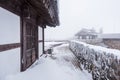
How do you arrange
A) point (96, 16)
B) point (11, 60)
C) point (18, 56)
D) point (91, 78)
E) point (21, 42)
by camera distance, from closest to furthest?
1. point (11, 60)
2. point (18, 56)
3. point (21, 42)
4. point (91, 78)
5. point (96, 16)

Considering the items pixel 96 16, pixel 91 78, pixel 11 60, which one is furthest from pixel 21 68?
pixel 96 16

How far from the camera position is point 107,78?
4.69m

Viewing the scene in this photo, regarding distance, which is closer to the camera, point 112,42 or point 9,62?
point 9,62

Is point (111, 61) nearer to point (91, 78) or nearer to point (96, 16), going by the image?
point (91, 78)

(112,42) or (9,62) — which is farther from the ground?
(9,62)

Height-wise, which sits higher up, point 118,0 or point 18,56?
point 118,0

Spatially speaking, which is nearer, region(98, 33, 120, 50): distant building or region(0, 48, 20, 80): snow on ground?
region(0, 48, 20, 80): snow on ground

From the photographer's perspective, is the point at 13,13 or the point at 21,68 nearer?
the point at 13,13

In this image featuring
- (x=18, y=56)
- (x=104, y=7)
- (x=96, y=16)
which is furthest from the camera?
(x=96, y=16)

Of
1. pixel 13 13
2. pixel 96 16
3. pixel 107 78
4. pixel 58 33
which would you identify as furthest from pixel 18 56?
pixel 96 16

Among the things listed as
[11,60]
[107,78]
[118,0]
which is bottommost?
[107,78]

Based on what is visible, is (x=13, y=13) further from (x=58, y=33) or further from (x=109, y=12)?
(x=109, y=12)

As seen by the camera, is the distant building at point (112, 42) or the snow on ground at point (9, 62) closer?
the snow on ground at point (9, 62)

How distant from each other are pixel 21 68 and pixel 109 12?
141 meters
